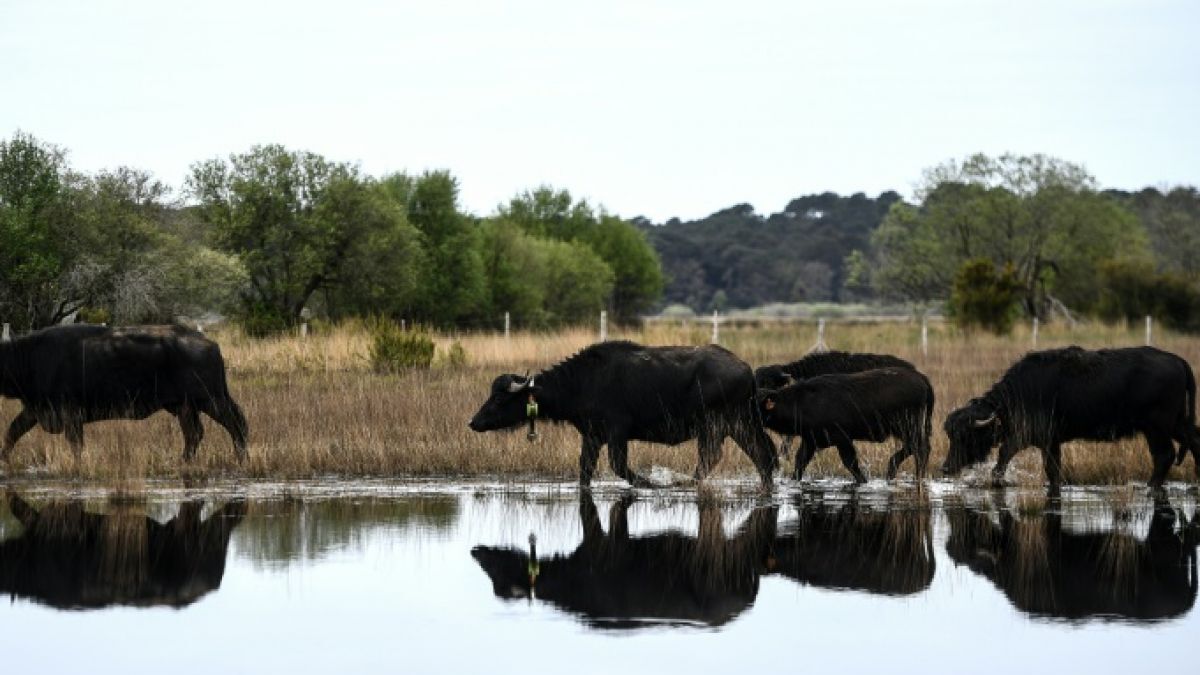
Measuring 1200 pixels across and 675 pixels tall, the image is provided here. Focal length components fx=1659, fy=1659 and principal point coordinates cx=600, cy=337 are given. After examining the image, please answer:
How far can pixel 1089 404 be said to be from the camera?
18125mm

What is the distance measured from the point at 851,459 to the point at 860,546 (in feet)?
14.6

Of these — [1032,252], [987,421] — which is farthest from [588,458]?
[1032,252]

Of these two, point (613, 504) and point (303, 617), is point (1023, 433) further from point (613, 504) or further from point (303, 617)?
point (303, 617)

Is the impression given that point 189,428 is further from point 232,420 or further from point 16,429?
point 16,429

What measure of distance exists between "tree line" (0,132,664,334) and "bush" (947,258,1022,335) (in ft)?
62.0

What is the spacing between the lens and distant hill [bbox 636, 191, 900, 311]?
164 m

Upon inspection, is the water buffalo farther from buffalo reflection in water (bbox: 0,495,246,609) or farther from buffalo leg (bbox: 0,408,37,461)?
buffalo leg (bbox: 0,408,37,461)

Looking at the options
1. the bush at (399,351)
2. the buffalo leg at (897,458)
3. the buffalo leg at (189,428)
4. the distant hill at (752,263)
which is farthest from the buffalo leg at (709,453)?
the distant hill at (752,263)

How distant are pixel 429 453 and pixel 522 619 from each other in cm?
899

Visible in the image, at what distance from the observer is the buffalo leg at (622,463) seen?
18.2 metres

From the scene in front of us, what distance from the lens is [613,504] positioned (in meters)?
17.0

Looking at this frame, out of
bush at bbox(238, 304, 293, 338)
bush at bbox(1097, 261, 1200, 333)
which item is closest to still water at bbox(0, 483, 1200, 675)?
bush at bbox(238, 304, 293, 338)

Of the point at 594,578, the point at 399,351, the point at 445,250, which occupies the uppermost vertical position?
the point at 445,250

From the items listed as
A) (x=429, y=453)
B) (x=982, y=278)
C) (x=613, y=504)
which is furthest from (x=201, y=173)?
(x=613, y=504)
